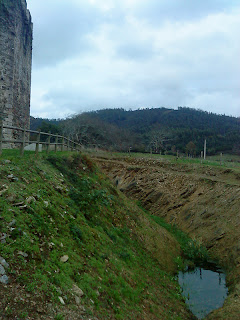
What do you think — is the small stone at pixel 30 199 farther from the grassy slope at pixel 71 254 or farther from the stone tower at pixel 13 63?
the stone tower at pixel 13 63

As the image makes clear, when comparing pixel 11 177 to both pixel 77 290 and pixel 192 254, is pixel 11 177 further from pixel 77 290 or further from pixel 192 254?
pixel 192 254

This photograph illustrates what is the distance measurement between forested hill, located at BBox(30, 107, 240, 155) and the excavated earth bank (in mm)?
15605

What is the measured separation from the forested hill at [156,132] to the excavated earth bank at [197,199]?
15.6m

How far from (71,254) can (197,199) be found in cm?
1519

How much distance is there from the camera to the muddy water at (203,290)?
35.4ft

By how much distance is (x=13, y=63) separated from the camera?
61.6ft

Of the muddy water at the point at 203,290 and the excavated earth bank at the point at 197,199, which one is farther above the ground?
the excavated earth bank at the point at 197,199

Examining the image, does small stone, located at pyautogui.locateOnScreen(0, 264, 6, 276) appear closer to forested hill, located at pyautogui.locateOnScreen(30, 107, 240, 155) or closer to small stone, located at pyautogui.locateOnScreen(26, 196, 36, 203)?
small stone, located at pyautogui.locateOnScreen(26, 196, 36, 203)

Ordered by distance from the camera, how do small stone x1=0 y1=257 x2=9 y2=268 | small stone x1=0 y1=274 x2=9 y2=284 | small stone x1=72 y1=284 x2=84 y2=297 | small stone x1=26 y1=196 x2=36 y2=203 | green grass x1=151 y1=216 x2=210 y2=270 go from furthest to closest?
green grass x1=151 y1=216 x2=210 y2=270 → small stone x1=26 y1=196 x2=36 y2=203 → small stone x1=72 y1=284 x2=84 y2=297 → small stone x1=0 y1=257 x2=9 y2=268 → small stone x1=0 y1=274 x2=9 y2=284

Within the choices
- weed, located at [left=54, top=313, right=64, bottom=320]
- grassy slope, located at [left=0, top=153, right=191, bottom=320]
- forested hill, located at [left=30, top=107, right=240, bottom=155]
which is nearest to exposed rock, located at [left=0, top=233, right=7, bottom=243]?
grassy slope, located at [left=0, top=153, right=191, bottom=320]

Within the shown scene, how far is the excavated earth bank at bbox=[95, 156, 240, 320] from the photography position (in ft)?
45.8

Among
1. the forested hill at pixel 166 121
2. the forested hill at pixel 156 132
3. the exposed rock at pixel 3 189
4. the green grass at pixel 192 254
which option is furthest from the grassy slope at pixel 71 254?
the forested hill at pixel 166 121

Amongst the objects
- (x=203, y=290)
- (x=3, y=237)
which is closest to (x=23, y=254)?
(x=3, y=237)

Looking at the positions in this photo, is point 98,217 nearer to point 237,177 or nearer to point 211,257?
point 211,257
